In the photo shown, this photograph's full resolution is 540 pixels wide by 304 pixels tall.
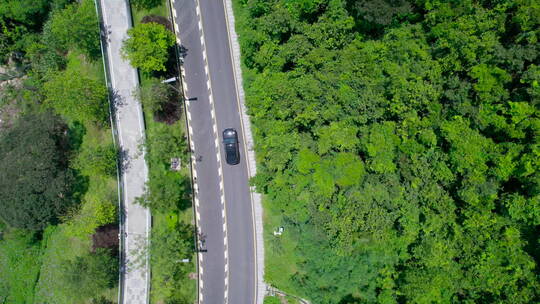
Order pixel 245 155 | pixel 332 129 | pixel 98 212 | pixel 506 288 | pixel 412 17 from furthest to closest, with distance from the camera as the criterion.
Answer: pixel 245 155, pixel 98 212, pixel 412 17, pixel 332 129, pixel 506 288

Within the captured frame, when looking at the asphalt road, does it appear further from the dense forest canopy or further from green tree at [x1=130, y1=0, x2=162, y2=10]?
the dense forest canopy

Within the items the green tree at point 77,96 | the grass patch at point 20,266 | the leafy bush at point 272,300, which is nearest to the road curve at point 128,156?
the green tree at point 77,96

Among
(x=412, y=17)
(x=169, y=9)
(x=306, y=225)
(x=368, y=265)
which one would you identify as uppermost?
(x=169, y=9)

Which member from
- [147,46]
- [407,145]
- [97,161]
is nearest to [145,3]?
[147,46]

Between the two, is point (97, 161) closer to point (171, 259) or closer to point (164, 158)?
point (164, 158)

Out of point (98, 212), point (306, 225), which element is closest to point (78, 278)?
point (98, 212)

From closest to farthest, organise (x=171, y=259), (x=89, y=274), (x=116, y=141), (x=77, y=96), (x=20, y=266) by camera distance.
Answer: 1. (x=77, y=96)
2. (x=171, y=259)
3. (x=89, y=274)
4. (x=116, y=141)
5. (x=20, y=266)

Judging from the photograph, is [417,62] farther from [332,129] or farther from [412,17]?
[332,129]
